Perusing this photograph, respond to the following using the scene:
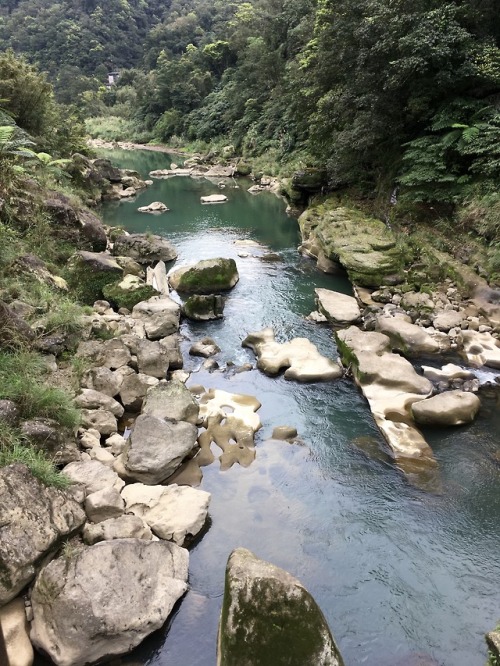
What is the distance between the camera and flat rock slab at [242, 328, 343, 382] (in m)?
9.30

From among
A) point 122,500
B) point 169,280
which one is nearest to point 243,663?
point 122,500

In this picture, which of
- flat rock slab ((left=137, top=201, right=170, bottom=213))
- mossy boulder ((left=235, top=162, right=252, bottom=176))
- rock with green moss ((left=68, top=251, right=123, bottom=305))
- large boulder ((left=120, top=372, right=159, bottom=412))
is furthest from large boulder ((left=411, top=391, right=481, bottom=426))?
mossy boulder ((left=235, top=162, right=252, bottom=176))

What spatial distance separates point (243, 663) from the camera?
4082 mm

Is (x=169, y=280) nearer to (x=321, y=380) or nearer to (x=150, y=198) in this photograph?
(x=321, y=380)

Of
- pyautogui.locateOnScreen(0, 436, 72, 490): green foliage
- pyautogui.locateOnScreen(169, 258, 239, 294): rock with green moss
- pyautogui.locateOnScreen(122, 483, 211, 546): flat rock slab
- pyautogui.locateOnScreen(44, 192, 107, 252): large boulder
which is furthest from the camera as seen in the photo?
pyautogui.locateOnScreen(169, 258, 239, 294): rock with green moss

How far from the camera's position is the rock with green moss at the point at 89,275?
459 inches

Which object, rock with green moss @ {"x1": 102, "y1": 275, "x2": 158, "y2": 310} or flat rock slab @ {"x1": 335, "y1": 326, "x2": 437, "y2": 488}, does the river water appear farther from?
rock with green moss @ {"x1": 102, "y1": 275, "x2": 158, "y2": 310}

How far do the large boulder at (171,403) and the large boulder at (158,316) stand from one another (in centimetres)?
271

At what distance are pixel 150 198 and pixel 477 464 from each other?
76.6 feet

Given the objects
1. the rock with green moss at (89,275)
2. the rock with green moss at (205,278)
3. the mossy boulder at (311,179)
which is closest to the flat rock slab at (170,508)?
the rock with green moss at (89,275)

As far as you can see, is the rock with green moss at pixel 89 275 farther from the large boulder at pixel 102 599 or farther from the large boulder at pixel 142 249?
the large boulder at pixel 102 599

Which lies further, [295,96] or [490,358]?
[295,96]

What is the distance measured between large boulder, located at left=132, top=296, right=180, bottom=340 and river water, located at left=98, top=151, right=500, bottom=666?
1268 millimetres

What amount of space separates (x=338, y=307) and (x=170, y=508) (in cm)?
724
